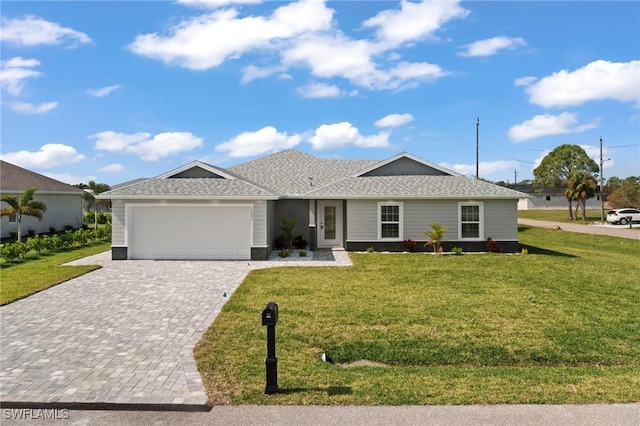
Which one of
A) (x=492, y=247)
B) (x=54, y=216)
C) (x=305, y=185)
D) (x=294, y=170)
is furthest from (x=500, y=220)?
(x=54, y=216)

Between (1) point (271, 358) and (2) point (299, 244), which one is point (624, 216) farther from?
(1) point (271, 358)

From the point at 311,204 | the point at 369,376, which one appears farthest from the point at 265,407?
the point at 311,204

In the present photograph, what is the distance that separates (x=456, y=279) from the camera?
42.0 feet

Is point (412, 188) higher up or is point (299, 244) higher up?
point (412, 188)

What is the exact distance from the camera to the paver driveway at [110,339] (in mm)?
5457

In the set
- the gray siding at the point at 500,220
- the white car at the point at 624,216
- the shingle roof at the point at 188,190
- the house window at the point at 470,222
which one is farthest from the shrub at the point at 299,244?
the white car at the point at 624,216

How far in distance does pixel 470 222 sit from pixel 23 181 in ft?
90.7

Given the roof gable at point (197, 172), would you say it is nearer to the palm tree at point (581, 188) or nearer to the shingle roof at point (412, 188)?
the shingle roof at point (412, 188)

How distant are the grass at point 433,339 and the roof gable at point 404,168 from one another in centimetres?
847

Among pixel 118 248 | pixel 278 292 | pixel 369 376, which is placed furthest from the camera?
pixel 118 248

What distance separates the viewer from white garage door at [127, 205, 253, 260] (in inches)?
670

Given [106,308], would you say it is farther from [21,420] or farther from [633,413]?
[633,413]

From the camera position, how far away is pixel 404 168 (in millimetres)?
21422

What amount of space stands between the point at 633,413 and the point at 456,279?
7960 millimetres
